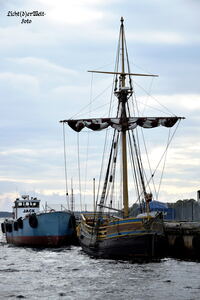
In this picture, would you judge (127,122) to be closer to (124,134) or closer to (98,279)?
(124,134)

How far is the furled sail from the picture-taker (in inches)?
1597

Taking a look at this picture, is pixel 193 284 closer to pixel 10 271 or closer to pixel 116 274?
pixel 116 274

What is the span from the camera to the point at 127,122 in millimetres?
40531

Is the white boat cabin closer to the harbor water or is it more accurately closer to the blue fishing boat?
the blue fishing boat

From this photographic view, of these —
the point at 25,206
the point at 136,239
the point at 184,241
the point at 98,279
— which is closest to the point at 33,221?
Result: the point at 25,206

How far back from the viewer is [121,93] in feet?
134

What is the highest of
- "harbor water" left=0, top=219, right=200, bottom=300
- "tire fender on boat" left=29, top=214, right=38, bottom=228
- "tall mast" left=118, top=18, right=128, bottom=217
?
"tall mast" left=118, top=18, right=128, bottom=217

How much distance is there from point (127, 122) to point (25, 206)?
25981 millimetres

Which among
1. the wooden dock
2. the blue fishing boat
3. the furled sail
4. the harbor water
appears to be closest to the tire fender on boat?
the blue fishing boat

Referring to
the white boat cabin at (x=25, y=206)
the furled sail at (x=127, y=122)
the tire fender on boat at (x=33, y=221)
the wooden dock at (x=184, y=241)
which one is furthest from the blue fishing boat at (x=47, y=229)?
the wooden dock at (x=184, y=241)

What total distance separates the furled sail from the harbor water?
35.0 feet

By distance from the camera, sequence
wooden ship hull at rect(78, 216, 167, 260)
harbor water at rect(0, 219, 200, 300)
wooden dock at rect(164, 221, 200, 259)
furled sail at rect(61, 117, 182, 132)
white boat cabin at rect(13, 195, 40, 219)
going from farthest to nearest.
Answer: white boat cabin at rect(13, 195, 40, 219)
furled sail at rect(61, 117, 182, 132)
wooden dock at rect(164, 221, 200, 259)
wooden ship hull at rect(78, 216, 167, 260)
harbor water at rect(0, 219, 200, 300)

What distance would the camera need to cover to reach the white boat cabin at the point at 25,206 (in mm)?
61594

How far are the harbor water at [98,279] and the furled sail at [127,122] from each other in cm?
1065
